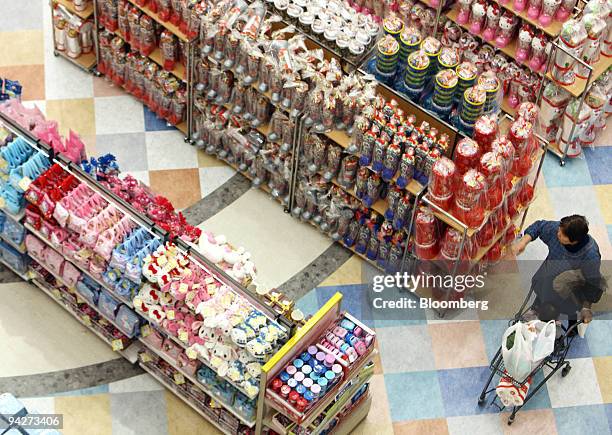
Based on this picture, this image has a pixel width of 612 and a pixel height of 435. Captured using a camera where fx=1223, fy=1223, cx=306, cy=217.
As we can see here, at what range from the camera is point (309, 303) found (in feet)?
32.0

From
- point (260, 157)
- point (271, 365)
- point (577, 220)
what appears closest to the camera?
point (271, 365)

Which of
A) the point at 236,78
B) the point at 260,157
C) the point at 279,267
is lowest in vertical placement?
the point at 279,267

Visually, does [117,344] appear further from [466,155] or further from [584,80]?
[584,80]

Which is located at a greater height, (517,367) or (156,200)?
(156,200)

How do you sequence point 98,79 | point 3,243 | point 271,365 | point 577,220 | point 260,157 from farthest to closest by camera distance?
point 98,79 → point 260,157 → point 3,243 → point 577,220 → point 271,365

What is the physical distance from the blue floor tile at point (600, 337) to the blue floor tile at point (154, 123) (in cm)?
398

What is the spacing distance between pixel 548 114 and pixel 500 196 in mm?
1834

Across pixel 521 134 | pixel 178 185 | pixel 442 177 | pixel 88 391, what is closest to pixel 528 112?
pixel 521 134

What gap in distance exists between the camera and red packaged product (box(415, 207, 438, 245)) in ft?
29.7

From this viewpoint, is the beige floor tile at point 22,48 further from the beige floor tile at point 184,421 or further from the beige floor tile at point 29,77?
the beige floor tile at point 184,421

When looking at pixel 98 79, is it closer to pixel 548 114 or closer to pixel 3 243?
pixel 3 243

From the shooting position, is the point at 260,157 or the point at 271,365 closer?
the point at 271,365

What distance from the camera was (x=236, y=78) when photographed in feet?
32.5

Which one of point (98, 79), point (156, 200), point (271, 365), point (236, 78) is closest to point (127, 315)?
point (156, 200)
